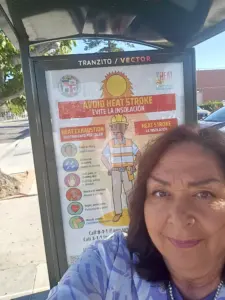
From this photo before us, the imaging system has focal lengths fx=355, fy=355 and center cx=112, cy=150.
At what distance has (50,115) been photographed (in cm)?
240

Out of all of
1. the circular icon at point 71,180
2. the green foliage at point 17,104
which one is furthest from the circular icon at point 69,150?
the green foliage at point 17,104

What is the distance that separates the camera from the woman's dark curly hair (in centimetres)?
128

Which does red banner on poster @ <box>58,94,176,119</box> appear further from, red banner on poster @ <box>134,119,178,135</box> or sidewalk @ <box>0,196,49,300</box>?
sidewalk @ <box>0,196,49,300</box>

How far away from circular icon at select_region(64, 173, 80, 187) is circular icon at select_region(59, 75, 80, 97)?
56 centimetres

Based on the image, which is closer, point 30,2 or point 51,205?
point 30,2

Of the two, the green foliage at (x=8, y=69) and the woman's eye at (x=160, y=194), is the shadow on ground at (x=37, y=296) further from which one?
the green foliage at (x=8, y=69)

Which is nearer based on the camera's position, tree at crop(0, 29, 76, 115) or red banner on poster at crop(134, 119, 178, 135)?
red banner on poster at crop(134, 119, 178, 135)

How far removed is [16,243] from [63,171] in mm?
2665

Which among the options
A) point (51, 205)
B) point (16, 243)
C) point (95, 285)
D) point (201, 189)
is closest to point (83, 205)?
point (51, 205)

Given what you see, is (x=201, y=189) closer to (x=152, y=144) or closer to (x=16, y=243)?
(x=152, y=144)

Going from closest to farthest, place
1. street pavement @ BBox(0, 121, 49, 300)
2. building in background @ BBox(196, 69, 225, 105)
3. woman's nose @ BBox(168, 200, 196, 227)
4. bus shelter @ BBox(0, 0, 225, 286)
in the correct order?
woman's nose @ BBox(168, 200, 196, 227)
bus shelter @ BBox(0, 0, 225, 286)
street pavement @ BBox(0, 121, 49, 300)
building in background @ BBox(196, 69, 225, 105)

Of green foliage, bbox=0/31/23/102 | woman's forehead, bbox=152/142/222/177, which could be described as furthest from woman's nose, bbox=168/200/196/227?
green foliage, bbox=0/31/23/102

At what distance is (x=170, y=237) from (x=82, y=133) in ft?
4.66

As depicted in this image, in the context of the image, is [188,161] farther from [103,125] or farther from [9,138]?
[9,138]
